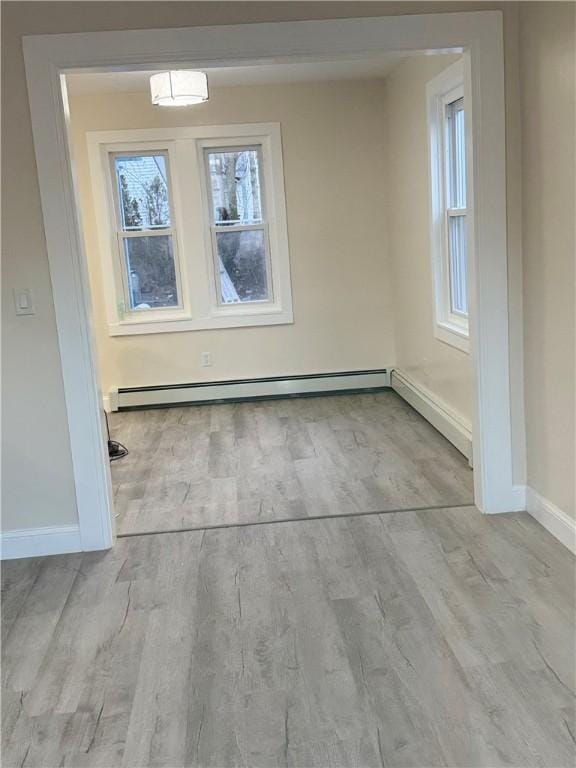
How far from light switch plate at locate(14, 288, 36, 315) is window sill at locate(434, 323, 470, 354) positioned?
2.34m

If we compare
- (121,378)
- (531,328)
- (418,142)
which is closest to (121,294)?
(121,378)

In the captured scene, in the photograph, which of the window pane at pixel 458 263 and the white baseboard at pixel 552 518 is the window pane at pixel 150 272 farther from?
the white baseboard at pixel 552 518

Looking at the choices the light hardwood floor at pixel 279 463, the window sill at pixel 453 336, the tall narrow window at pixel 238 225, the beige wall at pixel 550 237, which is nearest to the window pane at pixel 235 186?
the tall narrow window at pixel 238 225

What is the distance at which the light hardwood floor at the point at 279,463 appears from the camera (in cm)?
379

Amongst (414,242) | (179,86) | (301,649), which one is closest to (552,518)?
(301,649)

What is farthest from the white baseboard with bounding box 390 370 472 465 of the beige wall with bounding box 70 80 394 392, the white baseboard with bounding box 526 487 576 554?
the white baseboard with bounding box 526 487 576 554

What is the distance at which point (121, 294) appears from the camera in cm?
624

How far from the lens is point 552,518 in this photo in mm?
3193

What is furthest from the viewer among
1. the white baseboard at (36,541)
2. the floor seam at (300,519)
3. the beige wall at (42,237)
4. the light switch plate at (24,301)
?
the floor seam at (300,519)

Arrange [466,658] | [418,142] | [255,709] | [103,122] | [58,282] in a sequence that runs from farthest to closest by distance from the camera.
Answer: [103,122]
[418,142]
[58,282]
[466,658]
[255,709]

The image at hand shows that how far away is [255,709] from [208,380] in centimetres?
433

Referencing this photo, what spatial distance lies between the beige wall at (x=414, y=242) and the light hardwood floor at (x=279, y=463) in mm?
365

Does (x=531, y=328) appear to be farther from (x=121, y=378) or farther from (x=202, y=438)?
(x=121, y=378)

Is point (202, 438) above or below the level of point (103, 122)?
below
